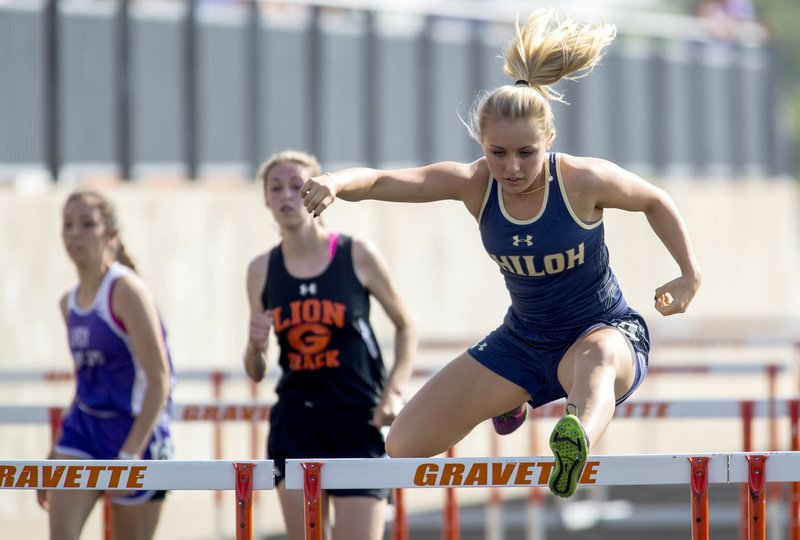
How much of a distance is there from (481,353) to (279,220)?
111cm

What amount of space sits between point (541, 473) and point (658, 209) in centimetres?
119

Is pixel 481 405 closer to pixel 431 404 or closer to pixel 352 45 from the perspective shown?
pixel 431 404

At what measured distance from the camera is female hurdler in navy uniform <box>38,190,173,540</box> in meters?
6.21

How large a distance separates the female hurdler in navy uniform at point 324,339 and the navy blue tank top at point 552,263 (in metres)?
0.84

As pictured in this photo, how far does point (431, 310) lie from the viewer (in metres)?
15.0

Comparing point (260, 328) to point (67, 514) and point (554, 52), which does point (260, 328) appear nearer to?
point (67, 514)

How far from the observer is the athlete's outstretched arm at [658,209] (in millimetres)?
5085

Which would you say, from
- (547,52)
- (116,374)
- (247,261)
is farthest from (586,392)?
(247,261)

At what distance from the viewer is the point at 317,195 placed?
15.3 ft

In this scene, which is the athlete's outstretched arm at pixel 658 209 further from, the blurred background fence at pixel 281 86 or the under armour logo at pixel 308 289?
the blurred background fence at pixel 281 86

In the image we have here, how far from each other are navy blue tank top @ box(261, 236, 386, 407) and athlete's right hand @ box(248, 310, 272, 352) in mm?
59

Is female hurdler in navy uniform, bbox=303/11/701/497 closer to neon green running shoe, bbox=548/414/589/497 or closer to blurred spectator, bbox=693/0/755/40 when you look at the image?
neon green running shoe, bbox=548/414/589/497

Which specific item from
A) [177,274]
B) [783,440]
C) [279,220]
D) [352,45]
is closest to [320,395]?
[279,220]

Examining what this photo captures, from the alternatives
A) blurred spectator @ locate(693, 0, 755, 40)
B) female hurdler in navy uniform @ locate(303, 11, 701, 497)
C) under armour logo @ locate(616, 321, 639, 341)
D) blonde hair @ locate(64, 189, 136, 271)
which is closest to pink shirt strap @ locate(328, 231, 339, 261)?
female hurdler in navy uniform @ locate(303, 11, 701, 497)
